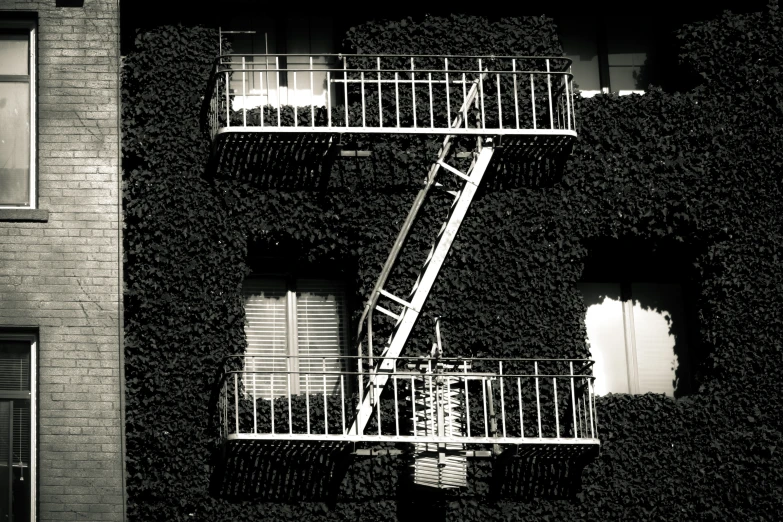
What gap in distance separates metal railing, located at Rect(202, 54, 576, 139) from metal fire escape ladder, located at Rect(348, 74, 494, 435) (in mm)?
443

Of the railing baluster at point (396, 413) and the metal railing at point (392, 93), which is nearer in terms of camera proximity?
the railing baluster at point (396, 413)

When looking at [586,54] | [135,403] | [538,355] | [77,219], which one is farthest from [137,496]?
[586,54]

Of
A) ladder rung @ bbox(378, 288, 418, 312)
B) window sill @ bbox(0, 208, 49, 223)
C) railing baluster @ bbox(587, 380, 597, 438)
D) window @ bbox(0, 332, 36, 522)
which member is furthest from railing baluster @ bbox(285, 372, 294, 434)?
railing baluster @ bbox(587, 380, 597, 438)

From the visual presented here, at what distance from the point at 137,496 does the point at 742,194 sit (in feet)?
29.4

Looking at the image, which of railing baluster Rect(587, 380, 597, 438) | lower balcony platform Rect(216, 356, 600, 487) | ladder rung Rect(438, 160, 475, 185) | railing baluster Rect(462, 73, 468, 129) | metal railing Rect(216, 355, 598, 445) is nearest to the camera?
lower balcony platform Rect(216, 356, 600, 487)

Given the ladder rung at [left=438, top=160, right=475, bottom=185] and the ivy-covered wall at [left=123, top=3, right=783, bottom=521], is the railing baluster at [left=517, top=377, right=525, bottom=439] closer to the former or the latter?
the ivy-covered wall at [left=123, top=3, right=783, bottom=521]

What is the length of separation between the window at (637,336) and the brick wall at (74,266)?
6526mm

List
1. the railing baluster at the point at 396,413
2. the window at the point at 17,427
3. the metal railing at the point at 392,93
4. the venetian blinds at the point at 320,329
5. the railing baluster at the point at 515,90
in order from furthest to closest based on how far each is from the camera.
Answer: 1. the metal railing at the point at 392,93
2. the railing baluster at the point at 515,90
3. the venetian blinds at the point at 320,329
4. the railing baluster at the point at 396,413
5. the window at the point at 17,427

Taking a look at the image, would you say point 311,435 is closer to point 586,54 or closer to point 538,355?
point 538,355

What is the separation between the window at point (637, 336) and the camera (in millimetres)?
22734

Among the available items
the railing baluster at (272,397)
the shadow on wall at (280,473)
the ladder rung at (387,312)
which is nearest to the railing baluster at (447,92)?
the ladder rung at (387,312)

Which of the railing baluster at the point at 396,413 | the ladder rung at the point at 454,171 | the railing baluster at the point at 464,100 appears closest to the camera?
the railing baluster at the point at 396,413

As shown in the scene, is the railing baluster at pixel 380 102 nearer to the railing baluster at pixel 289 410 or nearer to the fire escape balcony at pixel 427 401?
the fire escape balcony at pixel 427 401

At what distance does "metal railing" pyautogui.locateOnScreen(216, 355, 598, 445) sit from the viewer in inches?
819
